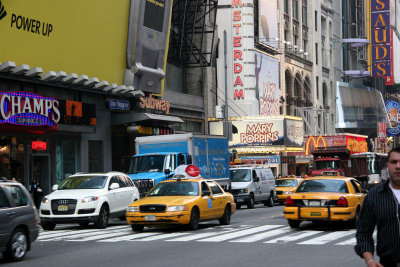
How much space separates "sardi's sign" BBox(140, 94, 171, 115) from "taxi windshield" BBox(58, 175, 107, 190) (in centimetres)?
1694

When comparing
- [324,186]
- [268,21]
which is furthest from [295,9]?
[324,186]

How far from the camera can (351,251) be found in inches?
631

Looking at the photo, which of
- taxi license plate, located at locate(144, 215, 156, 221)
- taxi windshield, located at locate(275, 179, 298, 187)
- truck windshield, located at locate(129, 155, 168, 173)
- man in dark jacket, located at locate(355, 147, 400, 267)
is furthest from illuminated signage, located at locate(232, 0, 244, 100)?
man in dark jacket, located at locate(355, 147, 400, 267)

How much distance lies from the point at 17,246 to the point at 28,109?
18.2 meters

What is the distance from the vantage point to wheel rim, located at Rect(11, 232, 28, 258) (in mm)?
14742

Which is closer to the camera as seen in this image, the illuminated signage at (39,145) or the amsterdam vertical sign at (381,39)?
the illuminated signage at (39,145)

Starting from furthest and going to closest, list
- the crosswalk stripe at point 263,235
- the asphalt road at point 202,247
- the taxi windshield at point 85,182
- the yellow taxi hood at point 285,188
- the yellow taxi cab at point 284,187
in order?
the yellow taxi hood at point 285,188
the yellow taxi cab at point 284,187
the taxi windshield at point 85,182
the crosswalk stripe at point 263,235
the asphalt road at point 202,247

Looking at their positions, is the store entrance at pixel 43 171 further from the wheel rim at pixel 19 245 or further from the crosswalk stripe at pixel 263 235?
the wheel rim at pixel 19 245

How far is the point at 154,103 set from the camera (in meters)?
43.5

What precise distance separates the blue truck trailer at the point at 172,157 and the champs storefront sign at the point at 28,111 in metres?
4.38

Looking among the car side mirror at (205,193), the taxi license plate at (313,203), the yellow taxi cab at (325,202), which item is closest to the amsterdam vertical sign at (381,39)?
the yellow taxi cab at (325,202)

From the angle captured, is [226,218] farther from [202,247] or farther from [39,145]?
[39,145]

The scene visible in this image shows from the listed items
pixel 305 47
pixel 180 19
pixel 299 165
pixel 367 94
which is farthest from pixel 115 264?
pixel 367 94

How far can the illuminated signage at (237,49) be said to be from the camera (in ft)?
205
